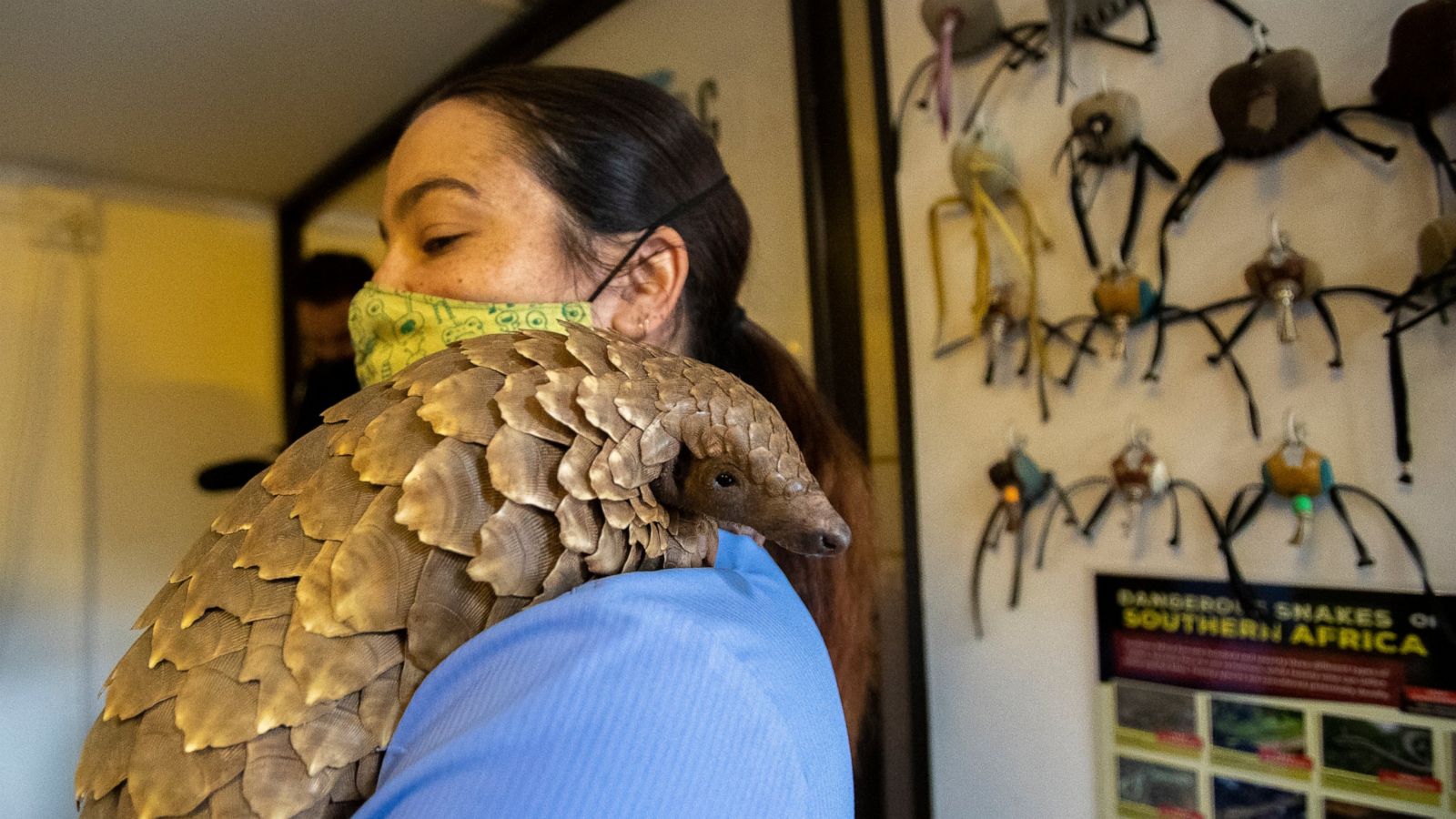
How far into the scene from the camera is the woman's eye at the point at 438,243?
2.34 feet

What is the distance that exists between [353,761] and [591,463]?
200 millimetres

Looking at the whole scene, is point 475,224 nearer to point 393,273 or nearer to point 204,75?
point 393,273

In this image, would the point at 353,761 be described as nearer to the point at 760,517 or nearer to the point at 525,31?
the point at 760,517

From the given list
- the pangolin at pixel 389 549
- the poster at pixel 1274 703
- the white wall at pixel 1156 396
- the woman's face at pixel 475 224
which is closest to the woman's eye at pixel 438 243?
the woman's face at pixel 475 224

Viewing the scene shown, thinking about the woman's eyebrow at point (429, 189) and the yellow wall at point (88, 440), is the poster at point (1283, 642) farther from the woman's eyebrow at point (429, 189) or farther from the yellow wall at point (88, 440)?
the yellow wall at point (88, 440)

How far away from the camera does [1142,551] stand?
92 cm

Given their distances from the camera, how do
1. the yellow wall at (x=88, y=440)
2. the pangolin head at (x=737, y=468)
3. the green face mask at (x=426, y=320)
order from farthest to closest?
the yellow wall at (x=88, y=440) → the green face mask at (x=426, y=320) → the pangolin head at (x=737, y=468)

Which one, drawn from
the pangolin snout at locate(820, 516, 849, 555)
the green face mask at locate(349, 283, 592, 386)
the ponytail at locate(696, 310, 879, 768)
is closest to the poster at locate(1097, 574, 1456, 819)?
the ponytail at locate(696, 310, 879, 768)

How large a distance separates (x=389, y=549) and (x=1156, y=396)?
0.86 metres

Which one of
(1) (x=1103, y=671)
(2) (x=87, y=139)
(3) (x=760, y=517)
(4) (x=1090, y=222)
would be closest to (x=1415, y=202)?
(4) (x=1090, y=222)

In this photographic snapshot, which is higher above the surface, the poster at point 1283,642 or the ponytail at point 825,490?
the ponytail at point 825,490

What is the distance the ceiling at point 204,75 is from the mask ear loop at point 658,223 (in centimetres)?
126

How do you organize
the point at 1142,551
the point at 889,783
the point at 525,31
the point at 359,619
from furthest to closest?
the point at 525,31, the point at 889,783, the point at 1142,551, the point at 359,619

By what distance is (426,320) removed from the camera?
2.25 feet
